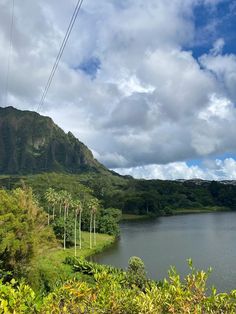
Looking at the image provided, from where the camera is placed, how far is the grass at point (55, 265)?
46.8 meters

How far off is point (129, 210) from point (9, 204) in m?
152

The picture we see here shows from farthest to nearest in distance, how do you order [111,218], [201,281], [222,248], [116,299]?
[111,218] < [222,248] < [116,299] < [201,281]

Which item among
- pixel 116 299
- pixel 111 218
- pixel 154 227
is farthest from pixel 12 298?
pixel 154 227

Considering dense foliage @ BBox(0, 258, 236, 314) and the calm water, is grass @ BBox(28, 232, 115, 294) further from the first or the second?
dense foliage @ BBox(0, 258, 236, 314)

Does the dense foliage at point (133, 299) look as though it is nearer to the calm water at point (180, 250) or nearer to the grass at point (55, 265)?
the grass at point (55, 265)

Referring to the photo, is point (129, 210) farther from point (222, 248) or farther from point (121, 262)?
point (121, 262)

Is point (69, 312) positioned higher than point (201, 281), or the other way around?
point (201, 281)

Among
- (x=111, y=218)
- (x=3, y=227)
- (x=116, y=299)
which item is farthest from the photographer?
(x=111, y=218)

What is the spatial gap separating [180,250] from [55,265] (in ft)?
106

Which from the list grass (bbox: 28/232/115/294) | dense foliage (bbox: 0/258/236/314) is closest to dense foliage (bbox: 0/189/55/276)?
grass (bbox: 28/232/115/294)

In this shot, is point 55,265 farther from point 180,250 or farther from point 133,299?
point 133,299

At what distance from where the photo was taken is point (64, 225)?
91750 mm

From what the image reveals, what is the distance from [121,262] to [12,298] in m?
67.9

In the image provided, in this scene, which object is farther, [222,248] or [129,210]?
[129,210]
